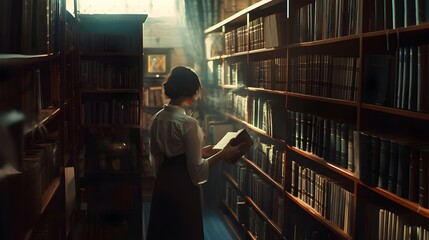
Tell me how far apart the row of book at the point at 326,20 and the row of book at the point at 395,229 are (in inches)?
32.3

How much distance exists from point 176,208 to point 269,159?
1076 mm

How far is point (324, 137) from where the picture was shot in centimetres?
272

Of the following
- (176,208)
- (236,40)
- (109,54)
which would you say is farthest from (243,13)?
(176,208)

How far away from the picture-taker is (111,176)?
15.3 ft

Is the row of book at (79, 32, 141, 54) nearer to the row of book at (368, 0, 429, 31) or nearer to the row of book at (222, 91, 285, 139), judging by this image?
the row of book at (222, 91, 285, 139)

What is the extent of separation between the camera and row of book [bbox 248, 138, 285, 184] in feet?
11.7

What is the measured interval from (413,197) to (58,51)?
69.6 inches

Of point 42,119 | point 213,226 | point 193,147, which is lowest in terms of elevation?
point 213,226

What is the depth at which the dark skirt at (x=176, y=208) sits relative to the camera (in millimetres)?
2965

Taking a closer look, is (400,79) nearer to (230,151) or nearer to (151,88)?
(230,151)

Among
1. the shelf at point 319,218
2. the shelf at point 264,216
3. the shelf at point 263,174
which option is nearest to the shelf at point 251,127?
the shelf at point 263,174

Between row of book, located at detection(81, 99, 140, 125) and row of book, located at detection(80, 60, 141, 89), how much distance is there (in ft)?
0.46

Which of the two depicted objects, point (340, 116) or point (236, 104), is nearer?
point (340, 116)

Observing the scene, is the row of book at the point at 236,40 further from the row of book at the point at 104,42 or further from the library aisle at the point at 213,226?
the library aisle at the point at 213,226
